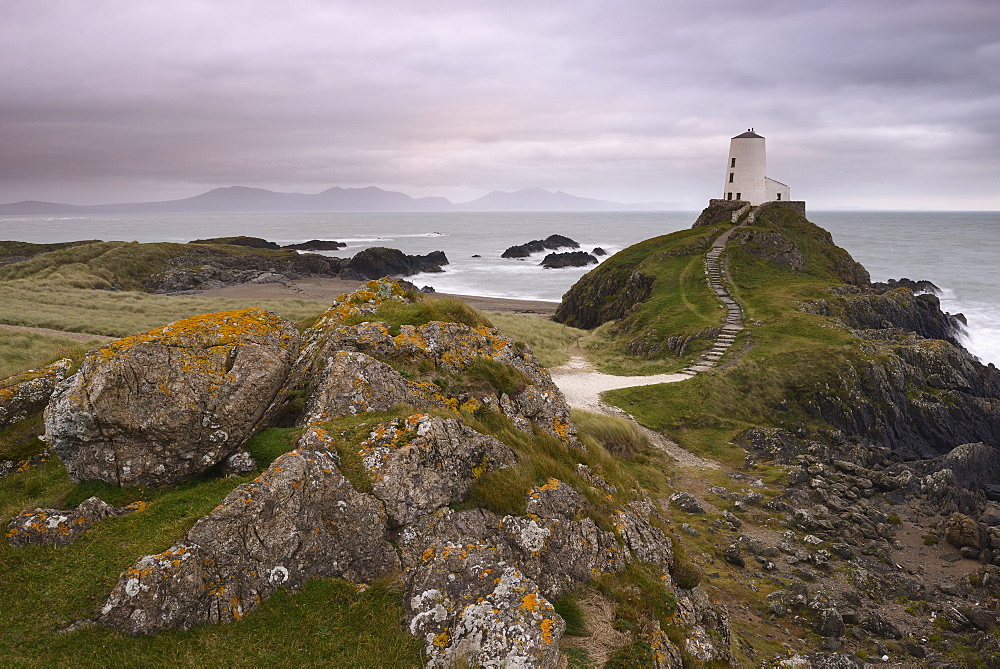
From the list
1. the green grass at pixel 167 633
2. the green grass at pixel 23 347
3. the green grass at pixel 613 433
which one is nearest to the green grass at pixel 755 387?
the green grass at pixel 613 433

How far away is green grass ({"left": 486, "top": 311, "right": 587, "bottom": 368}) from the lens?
36194mm

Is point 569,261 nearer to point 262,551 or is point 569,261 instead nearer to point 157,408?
point 157,408

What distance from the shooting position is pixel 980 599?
45.4ft

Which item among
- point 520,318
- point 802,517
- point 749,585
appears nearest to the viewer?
point 749,585

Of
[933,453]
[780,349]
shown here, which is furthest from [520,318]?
[933,453]

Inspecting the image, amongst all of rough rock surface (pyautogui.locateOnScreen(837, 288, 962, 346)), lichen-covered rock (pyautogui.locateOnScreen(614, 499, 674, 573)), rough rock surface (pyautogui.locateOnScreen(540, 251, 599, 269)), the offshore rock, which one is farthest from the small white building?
lichen-covered rock (pyautogui.locateOnScreen(614, 499, 674, 573))

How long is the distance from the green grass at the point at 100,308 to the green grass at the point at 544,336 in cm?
1485

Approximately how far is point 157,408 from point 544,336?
34.7 metres

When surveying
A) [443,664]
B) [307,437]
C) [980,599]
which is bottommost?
[980,599]

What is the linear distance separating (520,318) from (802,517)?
33.4 metres

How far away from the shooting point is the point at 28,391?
10.3m

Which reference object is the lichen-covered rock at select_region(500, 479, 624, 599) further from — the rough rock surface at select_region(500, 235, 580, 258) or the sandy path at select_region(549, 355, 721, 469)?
the rough rock surface at select_region(500, 235, 580, 258)

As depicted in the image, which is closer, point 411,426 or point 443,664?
point 443,664

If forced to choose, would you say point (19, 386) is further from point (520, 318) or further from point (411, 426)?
point (520, 318)
